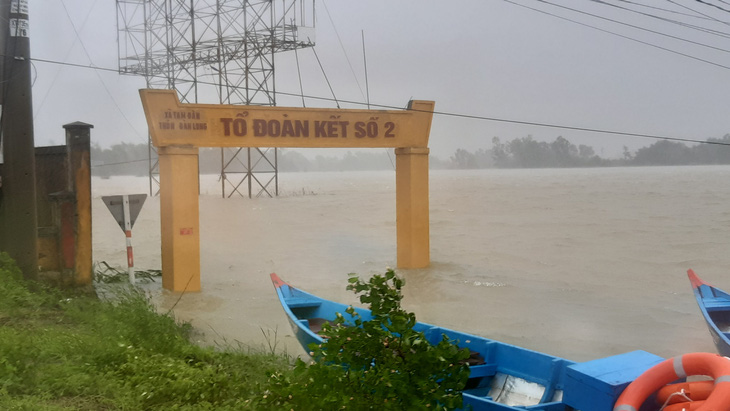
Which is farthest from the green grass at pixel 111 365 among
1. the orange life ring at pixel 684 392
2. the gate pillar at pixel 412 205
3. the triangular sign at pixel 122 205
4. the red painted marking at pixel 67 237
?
the gate pillar at pixel 412 205

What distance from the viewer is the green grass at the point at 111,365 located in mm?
4832

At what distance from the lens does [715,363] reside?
401 cm

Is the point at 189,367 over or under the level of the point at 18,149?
under

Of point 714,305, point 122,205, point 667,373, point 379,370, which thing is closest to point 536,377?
point 667,373

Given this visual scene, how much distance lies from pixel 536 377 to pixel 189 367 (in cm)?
299

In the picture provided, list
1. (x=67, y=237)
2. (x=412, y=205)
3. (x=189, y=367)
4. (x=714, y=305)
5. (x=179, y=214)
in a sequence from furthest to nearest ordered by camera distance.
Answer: (x=412, y=205), (x=179, y=214), (x=67, y=237), (x=714, y=305), (x=189, y=367)

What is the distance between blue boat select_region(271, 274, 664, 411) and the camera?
4.33m

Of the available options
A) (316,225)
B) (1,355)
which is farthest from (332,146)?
(316,225)

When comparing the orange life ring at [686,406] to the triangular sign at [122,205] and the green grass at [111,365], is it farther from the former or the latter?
the triangular sign at [122,205]

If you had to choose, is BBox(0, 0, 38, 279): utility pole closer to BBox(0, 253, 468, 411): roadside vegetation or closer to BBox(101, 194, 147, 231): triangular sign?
BBox(0, 253, 468, 411): roadside vegetation

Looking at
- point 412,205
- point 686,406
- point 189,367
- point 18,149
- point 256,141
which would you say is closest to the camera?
point 686,406

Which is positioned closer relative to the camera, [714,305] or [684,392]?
[684,392]

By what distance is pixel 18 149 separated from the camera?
9.09m

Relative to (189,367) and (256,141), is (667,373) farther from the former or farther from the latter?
(256,141)
